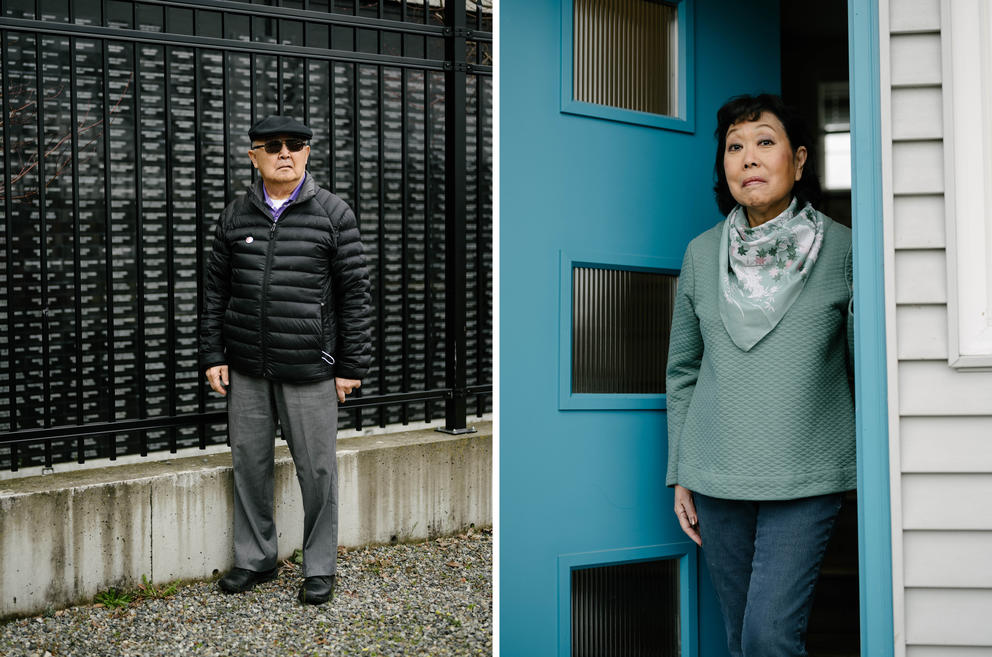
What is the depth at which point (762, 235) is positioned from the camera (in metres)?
2.34

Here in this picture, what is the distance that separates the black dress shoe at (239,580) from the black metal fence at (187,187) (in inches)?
26.3

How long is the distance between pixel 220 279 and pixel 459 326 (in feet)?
4.40

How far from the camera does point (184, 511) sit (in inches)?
156

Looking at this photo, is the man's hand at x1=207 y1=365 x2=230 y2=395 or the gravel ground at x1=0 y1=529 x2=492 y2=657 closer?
the gravel ground at x1=0 y1=529 x2=492 y2=657

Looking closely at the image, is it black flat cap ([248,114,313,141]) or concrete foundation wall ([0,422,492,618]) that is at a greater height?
black flat cap ([248,114,313,141])

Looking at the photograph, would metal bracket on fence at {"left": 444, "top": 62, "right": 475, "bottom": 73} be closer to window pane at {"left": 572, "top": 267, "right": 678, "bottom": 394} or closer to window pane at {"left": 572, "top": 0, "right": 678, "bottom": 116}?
window pane at {"left": 572, "top": 0, "right": 678, "bottom": 116}

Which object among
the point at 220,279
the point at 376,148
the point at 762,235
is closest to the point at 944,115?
the point at 762,235

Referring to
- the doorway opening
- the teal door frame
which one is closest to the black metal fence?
the doorway opening

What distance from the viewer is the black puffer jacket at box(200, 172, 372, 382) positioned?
11.9ft

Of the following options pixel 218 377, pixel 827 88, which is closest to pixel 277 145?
pixel 218 377

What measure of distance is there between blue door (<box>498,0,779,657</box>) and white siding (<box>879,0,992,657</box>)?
0.76m

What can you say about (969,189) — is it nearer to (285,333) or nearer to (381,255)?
(285,333)

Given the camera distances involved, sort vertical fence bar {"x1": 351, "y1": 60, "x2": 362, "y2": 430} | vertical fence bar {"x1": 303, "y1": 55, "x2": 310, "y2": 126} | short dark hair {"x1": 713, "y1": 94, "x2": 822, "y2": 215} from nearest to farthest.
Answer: short dark hair {"x1": 713, "y1": 94, "x2": 822, "y2": 215} → vertical fence bar {"x1": 303, "y1": 55, "x2": 310, "y2": 126} → vertical fence bar {"x1": 351, "y1": 60, "x2": 362, "y2": 430}

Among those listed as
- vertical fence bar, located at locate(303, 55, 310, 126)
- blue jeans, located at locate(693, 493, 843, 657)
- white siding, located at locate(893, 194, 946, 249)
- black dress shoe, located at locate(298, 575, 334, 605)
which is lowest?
black dress shoe, located at locate(298, 575, 334, 605)
